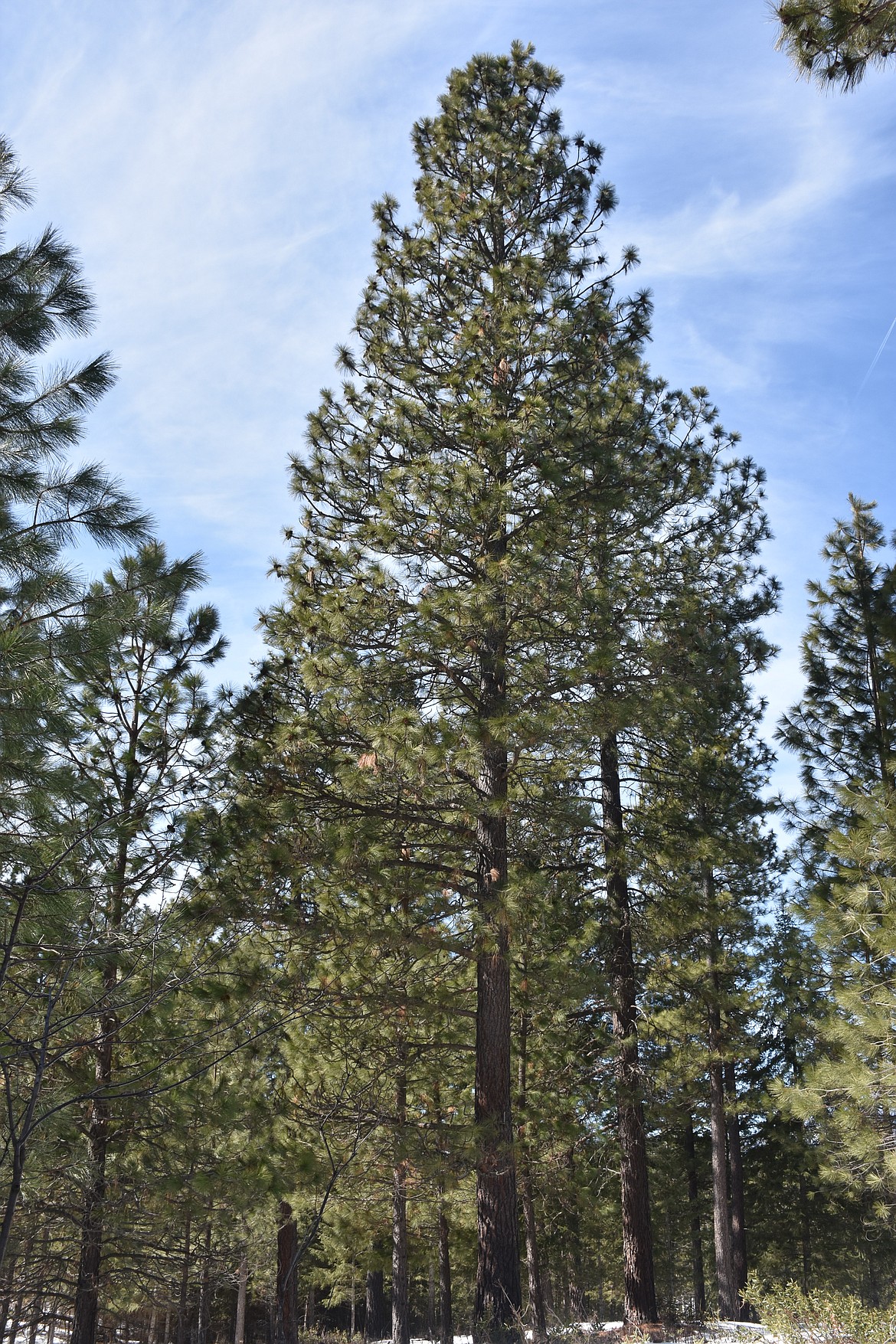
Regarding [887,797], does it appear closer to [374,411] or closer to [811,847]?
[811,847]

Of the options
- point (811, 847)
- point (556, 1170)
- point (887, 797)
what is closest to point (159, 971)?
point (887, 797)

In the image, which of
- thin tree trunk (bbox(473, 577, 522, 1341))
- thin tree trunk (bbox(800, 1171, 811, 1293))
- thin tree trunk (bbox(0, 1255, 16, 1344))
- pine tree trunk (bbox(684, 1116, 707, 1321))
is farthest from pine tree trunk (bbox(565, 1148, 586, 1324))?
thin tree trunk (bbox(0, 1255, 16, 1344))

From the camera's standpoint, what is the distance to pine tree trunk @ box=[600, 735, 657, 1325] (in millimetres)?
10523

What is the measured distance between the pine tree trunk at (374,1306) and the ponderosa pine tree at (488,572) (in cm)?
1244

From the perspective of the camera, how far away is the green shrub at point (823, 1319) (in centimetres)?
579

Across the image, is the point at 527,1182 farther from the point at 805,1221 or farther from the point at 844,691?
the point at 805,1221

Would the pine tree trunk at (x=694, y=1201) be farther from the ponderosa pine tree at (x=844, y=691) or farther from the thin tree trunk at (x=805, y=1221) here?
the ponderosa pine tree at (x=844, y=691)

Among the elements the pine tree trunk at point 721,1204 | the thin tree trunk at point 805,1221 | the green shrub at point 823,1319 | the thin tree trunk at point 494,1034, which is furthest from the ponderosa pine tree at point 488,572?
the thin tree trunk at point 805,1221

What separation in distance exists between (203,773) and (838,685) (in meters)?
10.5

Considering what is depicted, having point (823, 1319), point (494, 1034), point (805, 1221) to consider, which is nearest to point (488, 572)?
point (494, 1034)

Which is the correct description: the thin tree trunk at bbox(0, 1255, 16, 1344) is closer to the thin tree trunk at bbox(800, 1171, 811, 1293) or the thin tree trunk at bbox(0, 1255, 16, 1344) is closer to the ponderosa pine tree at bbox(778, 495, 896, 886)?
the ponderosa pine tree at bbox(778, 495, 896, 886)

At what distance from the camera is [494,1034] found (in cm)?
866

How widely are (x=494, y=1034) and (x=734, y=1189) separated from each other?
38.3ft

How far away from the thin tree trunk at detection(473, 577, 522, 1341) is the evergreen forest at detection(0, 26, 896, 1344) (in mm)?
39
